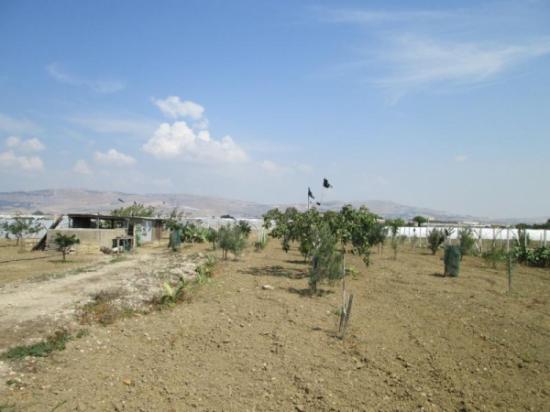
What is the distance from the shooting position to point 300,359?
20.8 feet

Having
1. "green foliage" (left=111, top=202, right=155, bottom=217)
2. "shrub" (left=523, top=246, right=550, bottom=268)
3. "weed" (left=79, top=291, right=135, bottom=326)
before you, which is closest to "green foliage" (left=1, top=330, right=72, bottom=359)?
"weed" (left=79, top=291, right=135, bottom=326)

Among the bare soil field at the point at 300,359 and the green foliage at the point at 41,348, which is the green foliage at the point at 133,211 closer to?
the bare soil field at the point at 300,359

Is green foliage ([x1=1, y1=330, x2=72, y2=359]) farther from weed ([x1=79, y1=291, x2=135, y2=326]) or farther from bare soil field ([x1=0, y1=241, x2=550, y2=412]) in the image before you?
weed ([x1=79, y1=291, x2=135, y2=326])

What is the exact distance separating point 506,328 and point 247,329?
4.83m

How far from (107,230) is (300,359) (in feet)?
65.3

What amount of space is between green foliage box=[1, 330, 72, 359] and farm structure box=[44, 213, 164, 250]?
17.1 meters

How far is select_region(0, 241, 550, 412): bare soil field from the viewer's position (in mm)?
5086

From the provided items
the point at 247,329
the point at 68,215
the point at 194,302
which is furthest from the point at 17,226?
the point at 247,329

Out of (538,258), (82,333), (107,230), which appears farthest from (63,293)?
(538,258)

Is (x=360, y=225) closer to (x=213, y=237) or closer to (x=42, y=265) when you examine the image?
(x=42, y=265)

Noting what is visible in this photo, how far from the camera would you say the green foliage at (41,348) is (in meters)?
6.05

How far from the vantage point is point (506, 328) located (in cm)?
804

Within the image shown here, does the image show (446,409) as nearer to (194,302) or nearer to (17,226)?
(194,302)

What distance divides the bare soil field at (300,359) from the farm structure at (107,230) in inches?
575
